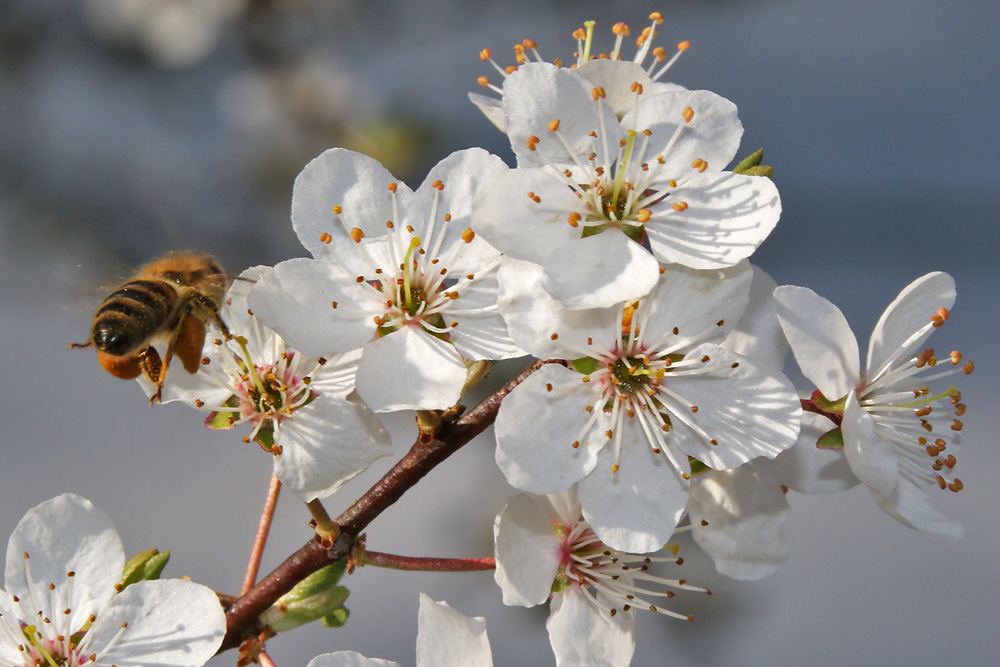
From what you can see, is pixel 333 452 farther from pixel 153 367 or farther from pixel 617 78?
pixel 617 78

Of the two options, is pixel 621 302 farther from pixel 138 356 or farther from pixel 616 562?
pixel 138 356

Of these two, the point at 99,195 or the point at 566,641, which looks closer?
the point at 566,641

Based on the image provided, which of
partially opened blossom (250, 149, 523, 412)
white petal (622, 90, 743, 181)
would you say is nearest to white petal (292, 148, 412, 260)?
partially opened blossom (250, 149, 523, 412)

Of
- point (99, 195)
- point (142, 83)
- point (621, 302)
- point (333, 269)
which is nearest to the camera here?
point (621, 302)

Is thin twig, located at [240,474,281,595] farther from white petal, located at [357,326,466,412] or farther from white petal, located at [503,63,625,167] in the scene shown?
white petal, located at [503,63,625,167]

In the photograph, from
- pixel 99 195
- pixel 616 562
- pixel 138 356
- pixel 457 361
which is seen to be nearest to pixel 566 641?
pixel 616 562

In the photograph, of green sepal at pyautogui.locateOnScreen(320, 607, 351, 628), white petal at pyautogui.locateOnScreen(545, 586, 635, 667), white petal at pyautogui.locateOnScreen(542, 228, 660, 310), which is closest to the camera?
white petal at pyautogui.locateOnScreen(542, 228, 660, 310)

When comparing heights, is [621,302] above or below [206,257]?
below
